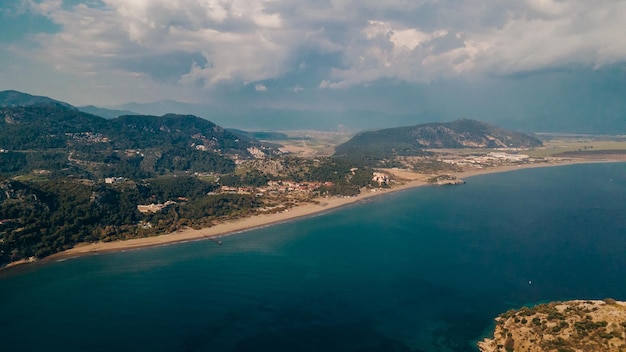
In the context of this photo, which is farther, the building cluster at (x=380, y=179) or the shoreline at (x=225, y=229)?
the building cluster at (x=380, y=179)

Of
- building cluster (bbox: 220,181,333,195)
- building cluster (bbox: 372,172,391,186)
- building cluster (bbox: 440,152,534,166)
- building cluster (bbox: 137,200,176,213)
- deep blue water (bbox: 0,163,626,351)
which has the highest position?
building cluster (bbox: 440,152,534,166)

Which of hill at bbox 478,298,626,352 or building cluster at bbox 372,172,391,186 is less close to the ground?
building cluster at bbox 372,172,391,186

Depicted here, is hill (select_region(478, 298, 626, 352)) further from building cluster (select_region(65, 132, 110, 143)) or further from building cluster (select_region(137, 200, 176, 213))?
building cluster (select_region(65, 132, 110, 143))

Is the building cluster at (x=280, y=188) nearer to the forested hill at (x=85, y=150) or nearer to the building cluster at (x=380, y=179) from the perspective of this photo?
the building cluster at (x=380, y=179)

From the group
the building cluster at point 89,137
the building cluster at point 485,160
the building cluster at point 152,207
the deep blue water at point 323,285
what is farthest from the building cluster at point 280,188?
the building cluster at point 485,160

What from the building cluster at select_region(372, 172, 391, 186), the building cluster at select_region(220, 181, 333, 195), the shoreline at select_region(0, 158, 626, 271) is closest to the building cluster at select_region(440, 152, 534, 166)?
the building cluster at select_region(372, 172, 391, 186)

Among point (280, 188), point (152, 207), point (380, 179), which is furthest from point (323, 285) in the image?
point (380, 179)

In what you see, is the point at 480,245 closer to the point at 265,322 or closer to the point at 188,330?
the point at 265,322

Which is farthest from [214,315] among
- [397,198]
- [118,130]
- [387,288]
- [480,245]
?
[118,130]
